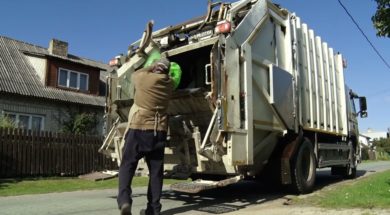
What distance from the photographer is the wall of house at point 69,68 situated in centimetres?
2449

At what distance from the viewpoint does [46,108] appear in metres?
23.8

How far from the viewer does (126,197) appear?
538 cm

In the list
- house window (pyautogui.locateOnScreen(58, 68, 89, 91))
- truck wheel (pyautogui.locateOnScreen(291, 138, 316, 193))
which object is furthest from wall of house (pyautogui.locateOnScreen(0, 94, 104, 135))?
truck wheel (pyautogui.locateOnScreen(291, 138, 316, 193))

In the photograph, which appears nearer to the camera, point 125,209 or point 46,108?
point 125,209

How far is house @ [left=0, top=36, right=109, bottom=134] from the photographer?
73.6 feet

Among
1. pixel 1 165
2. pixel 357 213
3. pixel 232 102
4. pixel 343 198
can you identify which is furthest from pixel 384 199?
pixel 1 165

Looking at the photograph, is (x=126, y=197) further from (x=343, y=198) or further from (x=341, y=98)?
(x=341, y=98)

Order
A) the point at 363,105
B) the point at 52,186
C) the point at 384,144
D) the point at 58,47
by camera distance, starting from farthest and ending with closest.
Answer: the point at 384,144 < the point at 58,47 < the point at 363,105 < the point at 52,186

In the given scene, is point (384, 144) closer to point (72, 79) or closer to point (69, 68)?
point (72, 79)

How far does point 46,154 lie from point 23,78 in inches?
359

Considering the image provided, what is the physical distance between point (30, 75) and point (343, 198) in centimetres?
2015

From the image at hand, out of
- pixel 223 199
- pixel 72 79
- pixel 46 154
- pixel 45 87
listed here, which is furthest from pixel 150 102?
pixel 72 79

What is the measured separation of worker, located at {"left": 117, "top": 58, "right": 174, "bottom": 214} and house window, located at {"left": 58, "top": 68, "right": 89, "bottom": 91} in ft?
66.0

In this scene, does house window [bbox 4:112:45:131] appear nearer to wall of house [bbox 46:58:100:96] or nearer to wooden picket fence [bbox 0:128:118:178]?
wall of house [bbox 46:58:100:96]
